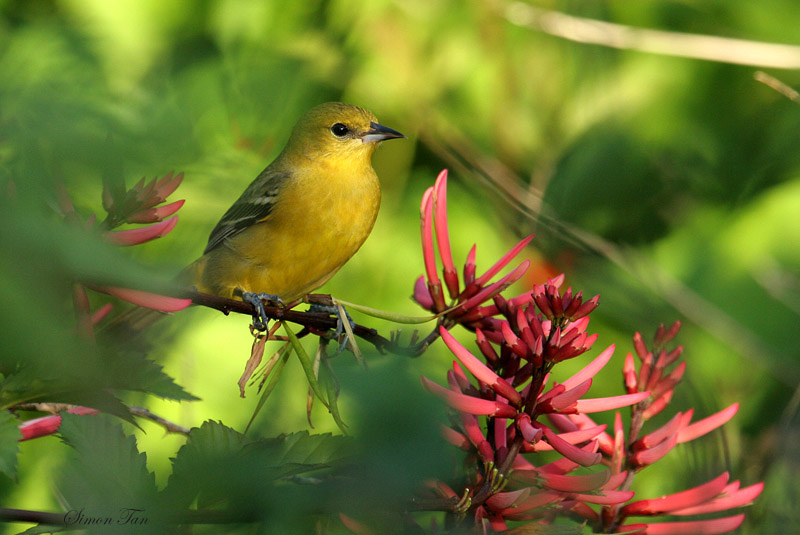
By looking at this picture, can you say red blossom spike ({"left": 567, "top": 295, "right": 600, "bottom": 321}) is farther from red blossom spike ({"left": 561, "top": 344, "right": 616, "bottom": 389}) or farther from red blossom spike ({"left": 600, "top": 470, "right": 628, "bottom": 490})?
red blossom spike ({"left": 600, "top": 470, "right": 628, "bottom": 490})

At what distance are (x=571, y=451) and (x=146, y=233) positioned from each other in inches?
24.5

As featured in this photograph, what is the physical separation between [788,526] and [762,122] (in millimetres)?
2991

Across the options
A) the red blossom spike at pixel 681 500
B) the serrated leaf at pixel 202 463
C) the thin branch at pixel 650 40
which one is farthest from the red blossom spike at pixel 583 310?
the thin branch at pixel 650 40

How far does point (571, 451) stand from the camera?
1.06 m

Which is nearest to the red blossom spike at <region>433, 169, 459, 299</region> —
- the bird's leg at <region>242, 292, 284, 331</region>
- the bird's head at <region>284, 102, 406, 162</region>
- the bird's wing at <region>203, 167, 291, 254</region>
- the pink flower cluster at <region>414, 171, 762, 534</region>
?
the pink flower cluster at <region>414, 171, 762, 534</region>

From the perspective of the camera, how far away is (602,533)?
4.11 feet

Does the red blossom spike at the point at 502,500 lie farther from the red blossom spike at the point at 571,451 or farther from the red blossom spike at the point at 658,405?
the red blossom spike at the point at 658,405

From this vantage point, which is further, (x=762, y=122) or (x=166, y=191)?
(x=762, y=122)

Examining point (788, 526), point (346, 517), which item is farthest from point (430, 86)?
point (346, 517)

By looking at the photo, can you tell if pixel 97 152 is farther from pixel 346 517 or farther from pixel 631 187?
pixel 631 187

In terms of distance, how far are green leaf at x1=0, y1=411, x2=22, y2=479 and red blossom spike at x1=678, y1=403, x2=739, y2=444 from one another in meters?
1.01

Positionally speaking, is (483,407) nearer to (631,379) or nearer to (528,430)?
(528,430)

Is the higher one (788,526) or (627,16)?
(627,16)

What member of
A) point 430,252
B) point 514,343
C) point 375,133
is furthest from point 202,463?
point 375,133
